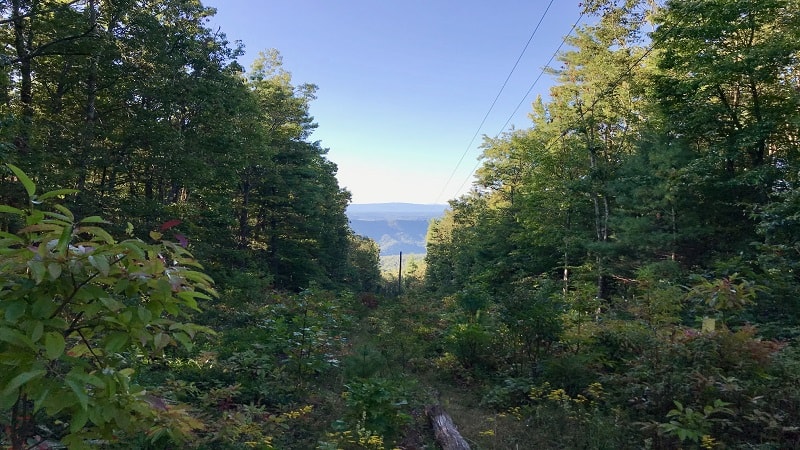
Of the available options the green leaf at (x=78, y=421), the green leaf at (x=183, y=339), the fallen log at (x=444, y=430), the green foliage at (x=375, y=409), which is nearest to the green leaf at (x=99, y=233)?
the green leaf at (x=183, y=339)

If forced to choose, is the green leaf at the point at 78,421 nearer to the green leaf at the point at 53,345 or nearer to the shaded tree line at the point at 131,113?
the green leaf at the point at 53,345

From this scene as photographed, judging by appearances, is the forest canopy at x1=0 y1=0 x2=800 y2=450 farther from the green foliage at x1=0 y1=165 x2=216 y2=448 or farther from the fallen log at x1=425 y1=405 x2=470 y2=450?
Result: the fallen log at x1=425 y1=405 x2=470 y2=450

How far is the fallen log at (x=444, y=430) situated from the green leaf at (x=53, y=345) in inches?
189

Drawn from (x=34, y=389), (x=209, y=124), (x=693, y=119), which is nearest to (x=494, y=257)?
(x=693, y=119)

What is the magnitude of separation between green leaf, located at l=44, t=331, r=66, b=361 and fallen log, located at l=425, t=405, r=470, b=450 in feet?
15.7

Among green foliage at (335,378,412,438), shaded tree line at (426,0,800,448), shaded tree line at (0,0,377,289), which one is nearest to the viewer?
green foliage at (335,378,412,438)

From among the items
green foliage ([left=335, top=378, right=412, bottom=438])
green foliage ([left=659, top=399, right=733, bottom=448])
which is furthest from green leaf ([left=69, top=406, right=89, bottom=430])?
green foliage ([left=659, top=399, right=733, bottom=448])

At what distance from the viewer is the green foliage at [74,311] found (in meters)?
1.26

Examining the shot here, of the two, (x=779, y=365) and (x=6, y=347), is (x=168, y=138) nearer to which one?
(x=6, y=347)

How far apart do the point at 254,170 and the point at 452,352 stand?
19.4m

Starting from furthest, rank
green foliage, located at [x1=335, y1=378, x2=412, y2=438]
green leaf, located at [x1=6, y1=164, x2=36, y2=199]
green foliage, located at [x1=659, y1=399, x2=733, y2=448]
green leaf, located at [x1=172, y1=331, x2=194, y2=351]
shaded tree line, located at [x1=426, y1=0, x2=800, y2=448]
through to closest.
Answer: shaded tree line, located at [x1=426, y1=0, x2=800, y2=448] → green foliage, located at [x1=335, y1=378, x2=412, y2=438] → green foliage, located at [x1=659, y1=399, x2=733, y2=448] → green leaf, located at [x1=172, y1=331, x2=194, y2=351] → green leaf, located at [x1=6, y1=164, x2=36, y2=199]

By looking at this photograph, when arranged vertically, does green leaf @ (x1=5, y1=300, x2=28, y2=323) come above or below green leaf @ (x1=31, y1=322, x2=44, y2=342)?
above

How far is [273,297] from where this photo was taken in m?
14.6

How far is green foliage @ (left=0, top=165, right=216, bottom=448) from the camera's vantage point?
1261mm
